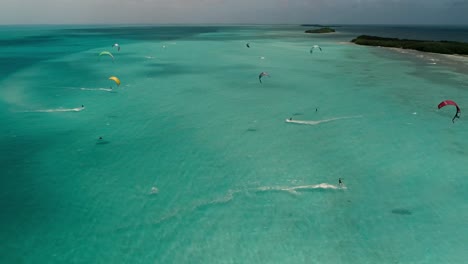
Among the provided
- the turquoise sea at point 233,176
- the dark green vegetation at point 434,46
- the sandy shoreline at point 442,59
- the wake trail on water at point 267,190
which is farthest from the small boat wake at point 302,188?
the dark green vegetation at point 434,46

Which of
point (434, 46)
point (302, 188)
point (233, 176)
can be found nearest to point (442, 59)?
point (434, 46)

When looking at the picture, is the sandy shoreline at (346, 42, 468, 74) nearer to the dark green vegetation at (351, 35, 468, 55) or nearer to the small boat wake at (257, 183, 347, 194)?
the dark green vegetation at (351, 35, 468, 55)

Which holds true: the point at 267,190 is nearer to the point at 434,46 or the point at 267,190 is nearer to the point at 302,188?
the point at 302,188

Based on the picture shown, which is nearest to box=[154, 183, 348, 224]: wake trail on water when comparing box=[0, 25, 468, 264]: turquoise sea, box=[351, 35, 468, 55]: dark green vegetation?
box=[0, 25, 468, 264]: turquoise sea

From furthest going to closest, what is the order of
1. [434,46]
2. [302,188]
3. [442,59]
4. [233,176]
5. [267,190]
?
[434,46] < [442,59] < [233,176] < [302,188] < [267,190]

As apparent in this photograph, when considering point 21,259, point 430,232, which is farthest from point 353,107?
point 21,259

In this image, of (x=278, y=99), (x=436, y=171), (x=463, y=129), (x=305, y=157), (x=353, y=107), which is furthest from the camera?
(x=278, y=99)

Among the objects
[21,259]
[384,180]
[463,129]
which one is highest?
[463,129]

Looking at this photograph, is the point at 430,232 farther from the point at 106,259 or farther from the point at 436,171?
the point at 106,259
